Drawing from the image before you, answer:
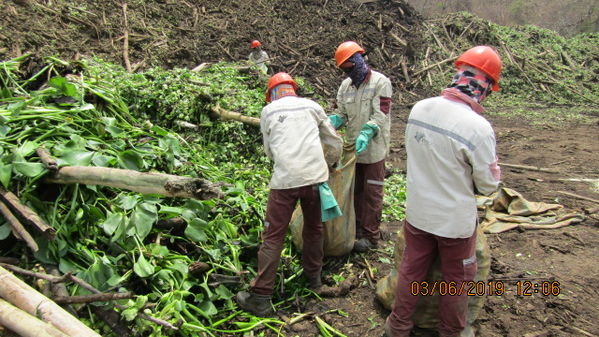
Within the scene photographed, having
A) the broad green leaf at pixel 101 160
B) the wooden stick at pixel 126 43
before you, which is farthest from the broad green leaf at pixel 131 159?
the wooden stick at pixel 126 43

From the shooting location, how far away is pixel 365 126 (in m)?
3.60

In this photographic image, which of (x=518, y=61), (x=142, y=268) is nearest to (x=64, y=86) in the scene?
(x=142, y=268)

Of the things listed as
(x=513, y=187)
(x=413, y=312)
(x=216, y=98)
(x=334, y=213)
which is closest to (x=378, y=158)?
(x=334, y=213)

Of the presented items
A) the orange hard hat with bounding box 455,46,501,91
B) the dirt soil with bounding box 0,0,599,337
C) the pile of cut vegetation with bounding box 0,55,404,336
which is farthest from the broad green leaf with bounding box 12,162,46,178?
the orange hard hat with bounding box 455,46,501,91

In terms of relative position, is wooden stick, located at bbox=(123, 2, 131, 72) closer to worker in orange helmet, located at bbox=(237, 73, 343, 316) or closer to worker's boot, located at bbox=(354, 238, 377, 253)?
worker in orange helmet, located at bbox=(237, 73, 343, 316)

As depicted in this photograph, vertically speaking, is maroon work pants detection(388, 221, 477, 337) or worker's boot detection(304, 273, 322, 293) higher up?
maroon work pants detection(388, 221, 477, 337)

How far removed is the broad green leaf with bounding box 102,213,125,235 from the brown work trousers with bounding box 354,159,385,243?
2185 mm

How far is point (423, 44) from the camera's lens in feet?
46.8

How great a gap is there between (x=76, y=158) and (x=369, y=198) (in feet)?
8.20

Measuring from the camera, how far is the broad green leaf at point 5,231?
250cm

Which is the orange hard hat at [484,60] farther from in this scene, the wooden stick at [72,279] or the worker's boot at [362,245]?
the wooden stick at [72,279]

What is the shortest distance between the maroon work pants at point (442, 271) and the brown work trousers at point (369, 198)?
4.00 ft

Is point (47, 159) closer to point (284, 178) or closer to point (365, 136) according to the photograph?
point (284, 178)

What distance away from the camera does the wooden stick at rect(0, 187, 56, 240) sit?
2.44 m
